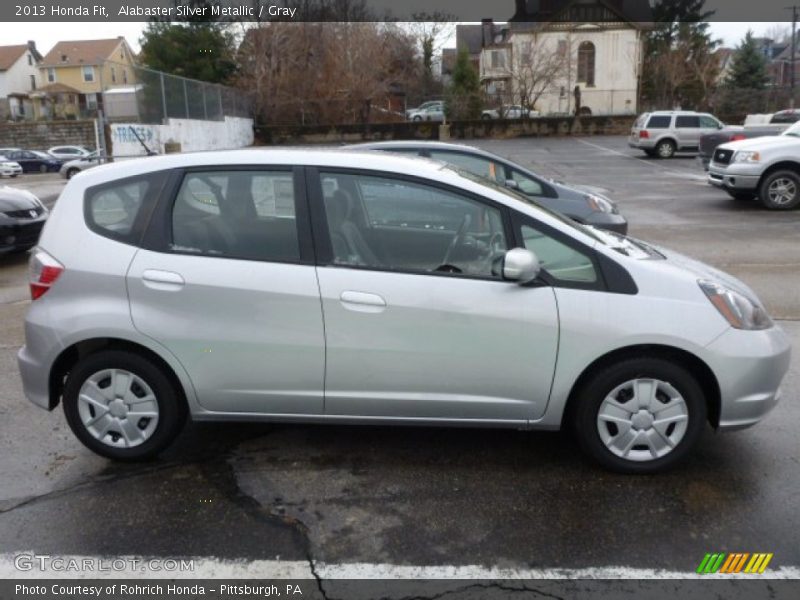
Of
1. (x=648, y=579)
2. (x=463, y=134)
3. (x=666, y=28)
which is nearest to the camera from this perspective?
(x=648, y=579)

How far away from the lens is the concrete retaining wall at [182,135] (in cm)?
2292

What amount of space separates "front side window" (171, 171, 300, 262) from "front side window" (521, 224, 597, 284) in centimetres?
121

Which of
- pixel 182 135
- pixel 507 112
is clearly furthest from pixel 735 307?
pixel 507 112

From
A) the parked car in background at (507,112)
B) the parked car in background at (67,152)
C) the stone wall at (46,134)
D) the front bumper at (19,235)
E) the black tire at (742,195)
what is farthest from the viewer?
the parked car in background at (507,112)

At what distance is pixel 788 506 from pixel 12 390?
4951 millimetres

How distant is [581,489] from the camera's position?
148 inches

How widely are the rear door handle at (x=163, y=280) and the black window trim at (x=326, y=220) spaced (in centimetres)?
73

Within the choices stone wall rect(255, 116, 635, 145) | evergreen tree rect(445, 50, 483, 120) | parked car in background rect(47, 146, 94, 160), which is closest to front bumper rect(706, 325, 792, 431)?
parked car in background rect(47, 146, 94, 160)

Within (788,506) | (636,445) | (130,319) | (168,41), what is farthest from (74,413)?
(168,41)

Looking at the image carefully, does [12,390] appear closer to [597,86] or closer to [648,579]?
[648,579]

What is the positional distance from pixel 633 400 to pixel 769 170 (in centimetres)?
1194

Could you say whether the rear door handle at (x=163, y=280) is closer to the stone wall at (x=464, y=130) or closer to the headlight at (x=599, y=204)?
the headlight at (x=599, y=204)

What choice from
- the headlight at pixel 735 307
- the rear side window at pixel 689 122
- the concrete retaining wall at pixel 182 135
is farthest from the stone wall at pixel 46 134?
the headlight at pixel 735 307

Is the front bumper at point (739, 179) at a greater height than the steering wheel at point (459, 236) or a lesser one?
lesser
